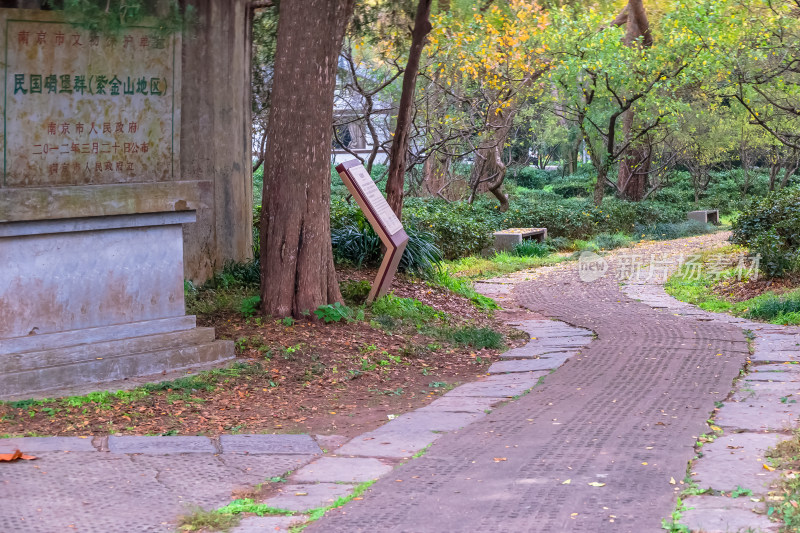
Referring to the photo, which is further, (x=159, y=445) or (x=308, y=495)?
(x=159, y=445)

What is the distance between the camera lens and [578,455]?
180 inches

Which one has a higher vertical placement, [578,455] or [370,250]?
[370,250]

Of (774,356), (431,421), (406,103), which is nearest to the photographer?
(431,421)

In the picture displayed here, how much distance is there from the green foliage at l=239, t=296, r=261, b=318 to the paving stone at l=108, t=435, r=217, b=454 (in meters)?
3.05

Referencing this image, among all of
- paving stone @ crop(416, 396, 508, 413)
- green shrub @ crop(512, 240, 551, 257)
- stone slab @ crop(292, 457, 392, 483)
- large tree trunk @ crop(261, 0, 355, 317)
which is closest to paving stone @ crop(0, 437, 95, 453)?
stone slab @ crop(292, 457, 392, 483)

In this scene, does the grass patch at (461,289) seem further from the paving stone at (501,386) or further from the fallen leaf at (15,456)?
the fallen leaf at (15,456)

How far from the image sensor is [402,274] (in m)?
11.1

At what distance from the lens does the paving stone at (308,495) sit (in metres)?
4.04

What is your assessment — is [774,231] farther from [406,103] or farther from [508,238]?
[508,238]

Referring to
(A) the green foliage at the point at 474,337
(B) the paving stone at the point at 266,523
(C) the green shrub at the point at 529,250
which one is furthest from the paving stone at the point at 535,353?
(C) the green shrub at the point at 529,250

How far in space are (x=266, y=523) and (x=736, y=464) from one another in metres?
2.47

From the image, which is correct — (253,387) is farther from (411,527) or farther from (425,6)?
(425,6)

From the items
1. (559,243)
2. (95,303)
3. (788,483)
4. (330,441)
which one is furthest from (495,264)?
(788,483)

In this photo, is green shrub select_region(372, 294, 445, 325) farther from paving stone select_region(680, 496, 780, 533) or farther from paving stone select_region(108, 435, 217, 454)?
paving stone select_region(680, 496, 780, 533)
